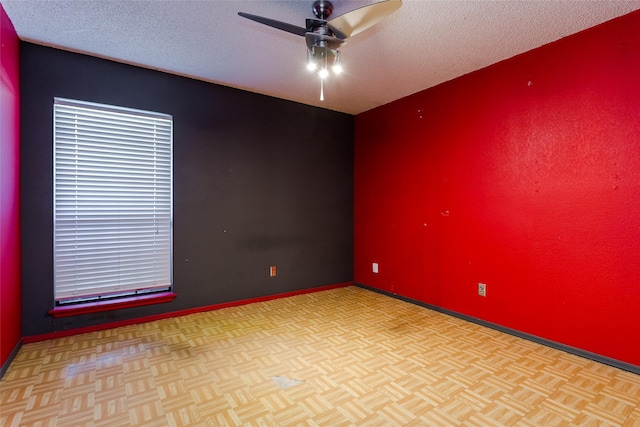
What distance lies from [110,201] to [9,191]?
29.1 inches

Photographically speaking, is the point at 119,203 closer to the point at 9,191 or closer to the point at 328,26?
the point at 9,191

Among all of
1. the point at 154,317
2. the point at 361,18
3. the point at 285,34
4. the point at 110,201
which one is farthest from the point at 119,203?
the point at 361,18

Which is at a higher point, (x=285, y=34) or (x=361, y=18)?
(x=285, y=34)

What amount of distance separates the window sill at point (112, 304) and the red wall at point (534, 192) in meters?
2.68

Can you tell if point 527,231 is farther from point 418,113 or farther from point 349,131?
point 349,131

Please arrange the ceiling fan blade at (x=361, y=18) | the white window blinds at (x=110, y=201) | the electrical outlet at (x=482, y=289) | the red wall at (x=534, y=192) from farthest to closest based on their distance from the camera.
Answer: the electrical outlet at (x=482, y=289)
the white window blinds at (x=110, y=201)
the red wall at (x=534, y=192)
the ceiling fan blade at (x=361, y=18)

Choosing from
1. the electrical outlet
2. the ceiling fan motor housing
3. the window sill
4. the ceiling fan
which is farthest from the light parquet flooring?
the ceiling fan motor housing

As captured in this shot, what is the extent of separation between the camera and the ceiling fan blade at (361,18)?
1.72m

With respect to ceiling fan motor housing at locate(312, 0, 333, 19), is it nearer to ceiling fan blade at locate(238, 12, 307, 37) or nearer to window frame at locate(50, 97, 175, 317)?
ceiling fan blade at locate(238, 12, 307, 37)

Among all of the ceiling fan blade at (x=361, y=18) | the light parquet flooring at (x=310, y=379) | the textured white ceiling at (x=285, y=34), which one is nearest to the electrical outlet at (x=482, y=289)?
the light parquet flooring at (x=310, y=379)

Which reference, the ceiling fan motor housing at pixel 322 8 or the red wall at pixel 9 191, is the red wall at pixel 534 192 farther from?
the red wall at pixel 9 191

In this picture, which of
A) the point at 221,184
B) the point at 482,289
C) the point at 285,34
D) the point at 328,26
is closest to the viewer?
the point at 328,26

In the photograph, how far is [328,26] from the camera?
6.51 ft

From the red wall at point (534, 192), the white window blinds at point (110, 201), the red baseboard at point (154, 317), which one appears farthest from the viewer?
the white window blinds at point (110, 201)
